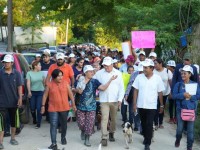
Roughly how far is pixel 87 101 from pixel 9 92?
1562 mm

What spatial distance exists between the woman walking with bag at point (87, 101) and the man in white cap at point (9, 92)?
3.95ft

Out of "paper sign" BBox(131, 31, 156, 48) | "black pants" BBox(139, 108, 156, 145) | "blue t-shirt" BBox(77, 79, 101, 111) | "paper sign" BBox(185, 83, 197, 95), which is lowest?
"black pants" BBox(139, 108, 156, 145)

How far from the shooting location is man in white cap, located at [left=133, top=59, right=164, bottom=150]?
8.27 meters

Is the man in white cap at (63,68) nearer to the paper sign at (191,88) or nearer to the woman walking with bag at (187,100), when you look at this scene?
the woman walking with bag at (187,100)

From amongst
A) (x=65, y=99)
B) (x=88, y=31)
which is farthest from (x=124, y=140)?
(x=88, y=31)

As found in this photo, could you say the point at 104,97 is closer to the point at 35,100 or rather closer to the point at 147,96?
the point at 147,96

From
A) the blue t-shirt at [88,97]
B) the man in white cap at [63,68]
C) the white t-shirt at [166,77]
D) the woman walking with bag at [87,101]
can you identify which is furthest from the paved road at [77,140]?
the man in white cap at [63,68]

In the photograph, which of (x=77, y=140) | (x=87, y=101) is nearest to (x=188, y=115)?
(x=87, y=101)

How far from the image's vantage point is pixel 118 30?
21.5 meters

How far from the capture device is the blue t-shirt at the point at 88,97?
873 centimetres

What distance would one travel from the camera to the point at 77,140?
9.22 meters

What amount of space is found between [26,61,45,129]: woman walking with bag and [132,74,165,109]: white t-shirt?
309 centimetres

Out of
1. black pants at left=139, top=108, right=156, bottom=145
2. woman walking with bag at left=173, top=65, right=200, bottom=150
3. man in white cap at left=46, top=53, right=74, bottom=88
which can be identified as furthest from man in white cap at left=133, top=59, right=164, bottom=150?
man in white cap at left=46, top=53, right=74, bottom=88

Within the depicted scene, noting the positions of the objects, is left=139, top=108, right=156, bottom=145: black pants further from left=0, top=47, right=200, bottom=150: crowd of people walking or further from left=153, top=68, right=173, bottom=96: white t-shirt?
left=153, top=68, right=173, bottom=96: white t-shirt
